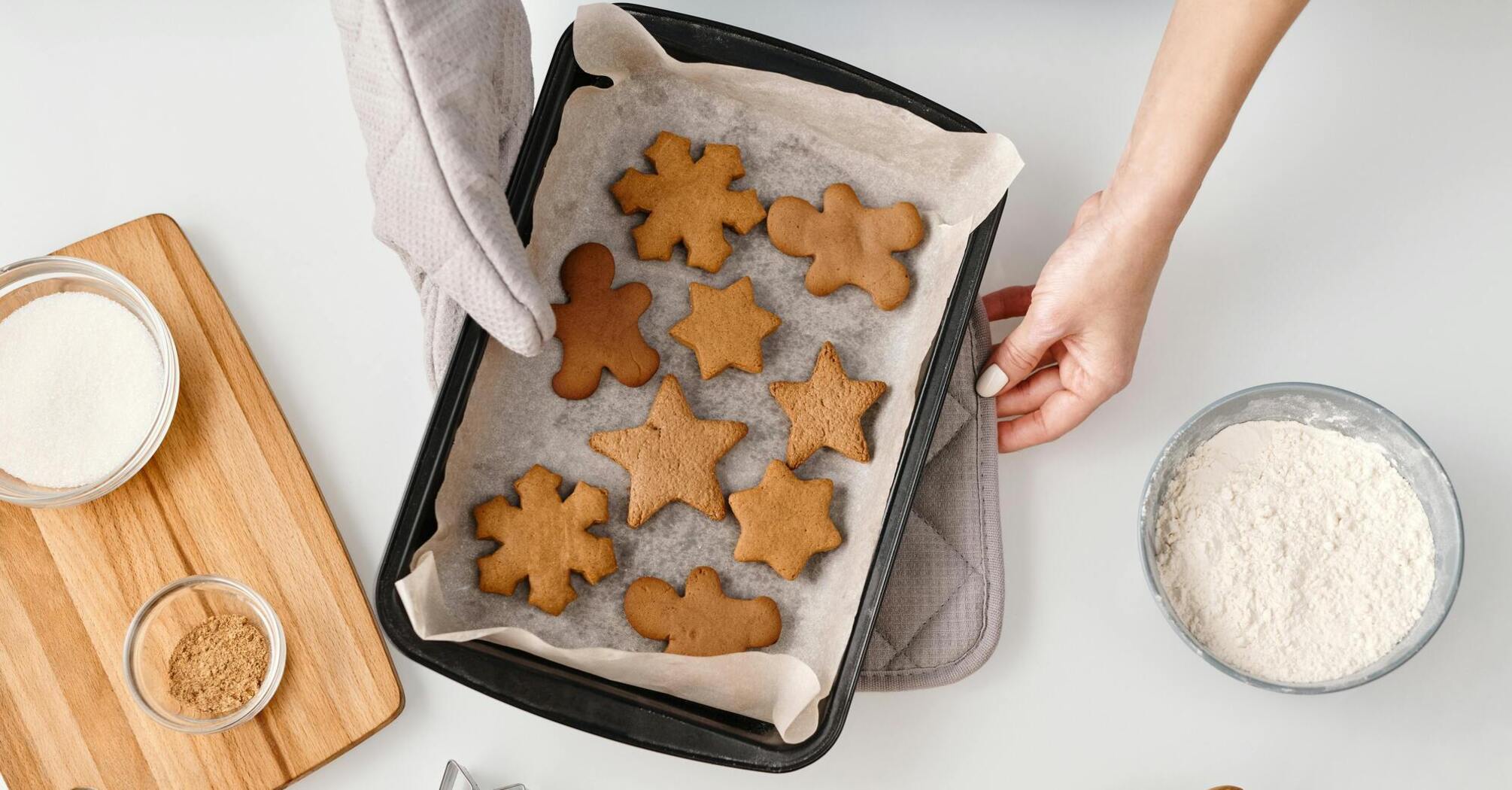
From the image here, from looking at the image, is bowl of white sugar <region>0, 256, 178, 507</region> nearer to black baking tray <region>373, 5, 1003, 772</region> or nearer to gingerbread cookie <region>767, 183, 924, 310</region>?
black baking tray <region>373, 5, 1003, 772</region>

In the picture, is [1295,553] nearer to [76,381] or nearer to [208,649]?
[208,649]

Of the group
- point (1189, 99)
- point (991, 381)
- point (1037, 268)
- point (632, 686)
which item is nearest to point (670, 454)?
point (632, 686)

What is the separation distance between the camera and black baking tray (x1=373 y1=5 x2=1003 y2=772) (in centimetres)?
83

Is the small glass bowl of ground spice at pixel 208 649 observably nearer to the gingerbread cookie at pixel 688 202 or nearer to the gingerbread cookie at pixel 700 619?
the gingerbread cookie at pixel 700 619

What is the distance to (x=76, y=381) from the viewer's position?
3.17ft

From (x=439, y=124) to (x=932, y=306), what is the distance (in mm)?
512

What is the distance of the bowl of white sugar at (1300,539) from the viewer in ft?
3.08

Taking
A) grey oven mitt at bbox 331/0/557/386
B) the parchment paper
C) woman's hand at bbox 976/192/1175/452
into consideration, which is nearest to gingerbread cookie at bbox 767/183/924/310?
the parchment paper

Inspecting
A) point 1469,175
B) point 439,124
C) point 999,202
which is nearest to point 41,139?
point 439,124

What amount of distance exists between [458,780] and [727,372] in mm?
510

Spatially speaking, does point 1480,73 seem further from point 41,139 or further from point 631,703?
point 41,139

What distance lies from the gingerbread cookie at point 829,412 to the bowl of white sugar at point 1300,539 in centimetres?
30

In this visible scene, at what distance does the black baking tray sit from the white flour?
301 mm

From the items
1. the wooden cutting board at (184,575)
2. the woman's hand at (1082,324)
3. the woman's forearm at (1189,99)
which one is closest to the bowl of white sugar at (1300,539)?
the woman's hand at (1082,324)
